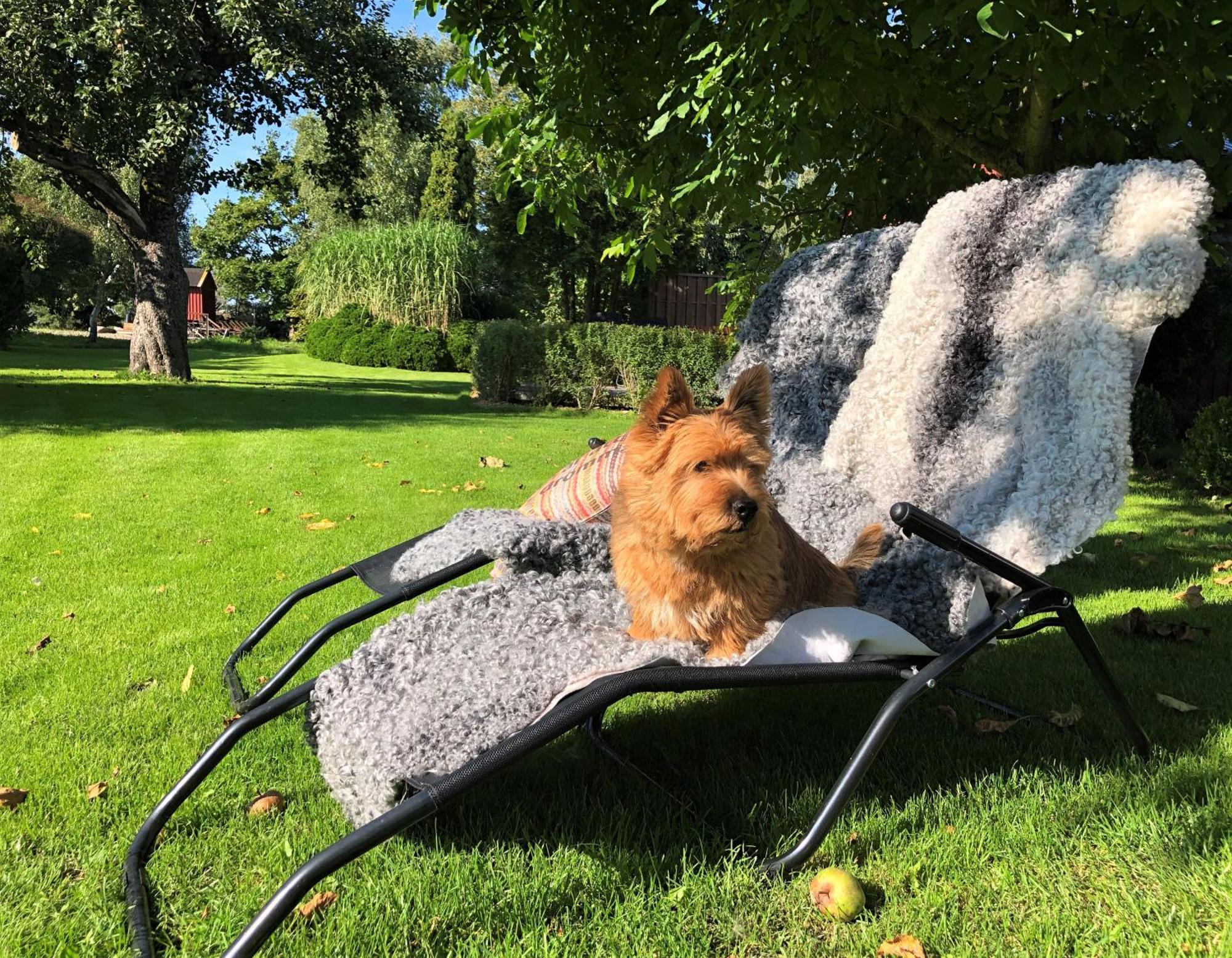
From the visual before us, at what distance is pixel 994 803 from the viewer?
2803 mm

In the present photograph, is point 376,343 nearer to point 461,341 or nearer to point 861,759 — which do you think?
point 461,341

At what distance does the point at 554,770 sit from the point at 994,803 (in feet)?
4.88

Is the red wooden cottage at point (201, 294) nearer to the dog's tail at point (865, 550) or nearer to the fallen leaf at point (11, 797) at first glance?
the fallen leaf at point (11, 797)

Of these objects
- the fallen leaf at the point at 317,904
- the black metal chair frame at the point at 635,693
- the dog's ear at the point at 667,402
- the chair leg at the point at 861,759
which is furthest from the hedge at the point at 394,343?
the chair leg at the point at 861,759

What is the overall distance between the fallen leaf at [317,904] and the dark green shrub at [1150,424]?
31.7 feet

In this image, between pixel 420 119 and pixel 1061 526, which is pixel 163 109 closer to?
pixel 420 119

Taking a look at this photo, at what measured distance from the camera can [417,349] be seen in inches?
1022

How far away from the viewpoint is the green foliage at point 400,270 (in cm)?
2541

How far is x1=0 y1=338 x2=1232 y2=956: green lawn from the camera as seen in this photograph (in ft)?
7.35

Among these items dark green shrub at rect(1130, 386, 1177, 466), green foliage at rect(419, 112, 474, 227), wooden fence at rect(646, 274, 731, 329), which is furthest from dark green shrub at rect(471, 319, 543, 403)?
green foliage at rect(419, 112, 474, 227)

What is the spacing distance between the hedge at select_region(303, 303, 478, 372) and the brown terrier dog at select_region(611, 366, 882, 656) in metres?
22.7

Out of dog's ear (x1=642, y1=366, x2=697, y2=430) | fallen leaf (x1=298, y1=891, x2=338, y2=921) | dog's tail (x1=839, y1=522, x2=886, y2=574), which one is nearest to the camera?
fallen leaf (x1=298, y1=891, x2=338, y2=921)

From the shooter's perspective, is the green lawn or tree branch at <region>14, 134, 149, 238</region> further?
tree branch at <region>14, 134, 149, 238</region>

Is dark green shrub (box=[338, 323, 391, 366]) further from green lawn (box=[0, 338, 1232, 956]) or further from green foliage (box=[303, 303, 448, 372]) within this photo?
green lawn (box=[0, 338, 1232, 956])
